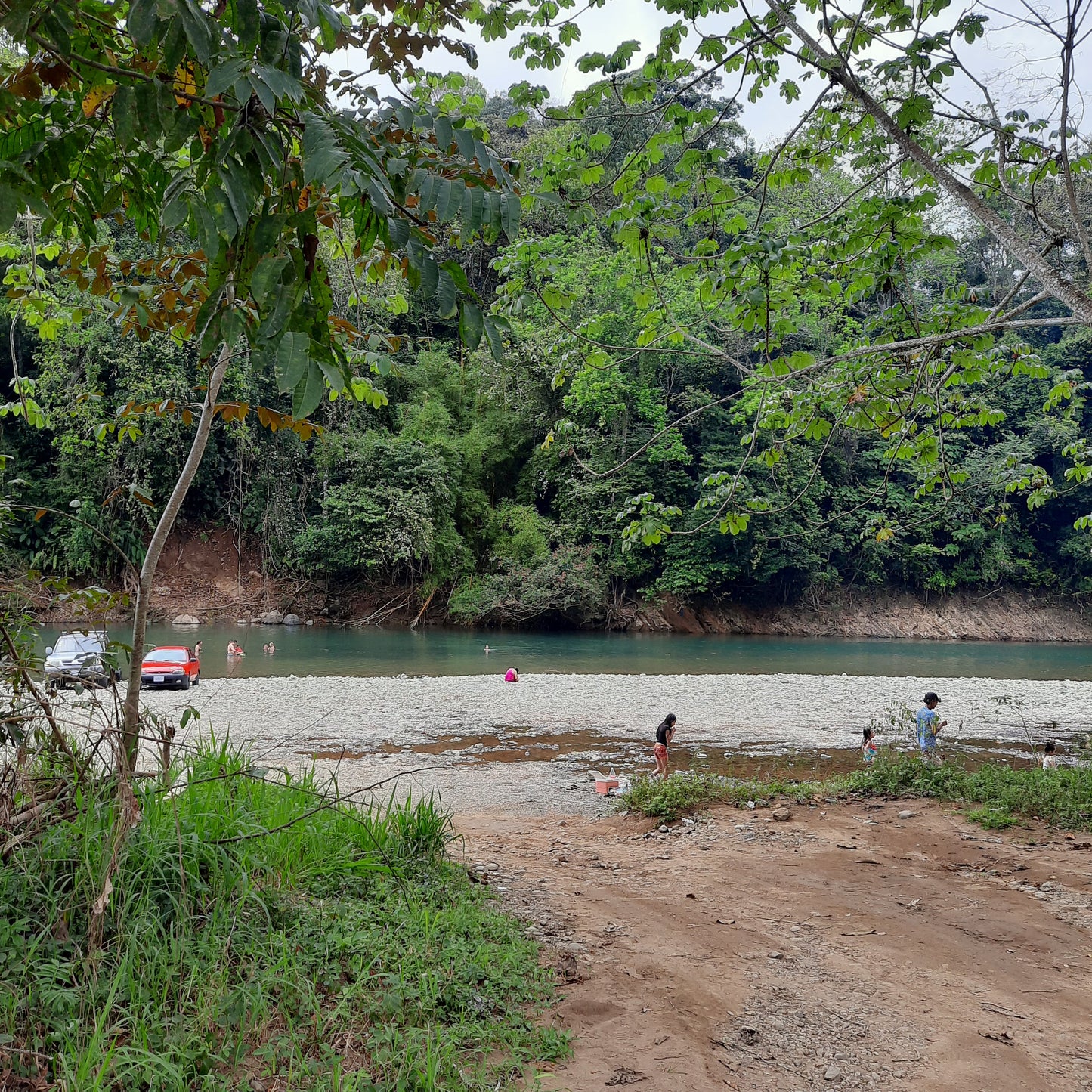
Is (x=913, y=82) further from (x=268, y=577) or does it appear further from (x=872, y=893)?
(x=268, y=577)

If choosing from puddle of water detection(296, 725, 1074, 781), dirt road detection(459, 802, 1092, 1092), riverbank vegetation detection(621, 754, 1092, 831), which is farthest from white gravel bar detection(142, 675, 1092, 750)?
dirt road detection(459, 802, 1092, 1092)

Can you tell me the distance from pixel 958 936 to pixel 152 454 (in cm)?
3197

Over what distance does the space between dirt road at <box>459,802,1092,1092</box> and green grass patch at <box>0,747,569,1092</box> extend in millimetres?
443

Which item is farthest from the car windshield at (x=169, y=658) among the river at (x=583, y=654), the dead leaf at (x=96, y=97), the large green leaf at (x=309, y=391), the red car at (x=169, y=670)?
the large green leaf at (x=309, y=391)

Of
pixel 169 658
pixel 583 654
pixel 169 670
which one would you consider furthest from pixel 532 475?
pixel 169 670

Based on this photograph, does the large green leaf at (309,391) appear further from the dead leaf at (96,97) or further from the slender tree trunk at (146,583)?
the slender tree trunk at (146,583)

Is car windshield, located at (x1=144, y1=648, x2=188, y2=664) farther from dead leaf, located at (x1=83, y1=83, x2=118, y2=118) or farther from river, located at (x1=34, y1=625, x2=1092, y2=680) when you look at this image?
dead leaf, located at (x1=83, y1=83, x2=118, y2=118)

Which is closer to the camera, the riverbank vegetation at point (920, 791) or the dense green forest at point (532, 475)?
the riverbank vegetation at point (920, 791)

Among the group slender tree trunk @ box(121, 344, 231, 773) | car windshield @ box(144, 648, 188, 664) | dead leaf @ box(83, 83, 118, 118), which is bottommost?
car windshield @ box(144, 648, 188, 664)

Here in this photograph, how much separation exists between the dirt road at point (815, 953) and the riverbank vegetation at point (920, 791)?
0.60m

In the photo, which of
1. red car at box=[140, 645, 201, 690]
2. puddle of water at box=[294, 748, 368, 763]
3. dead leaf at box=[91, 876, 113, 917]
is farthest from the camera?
red car at box=[140, 645, 201, 690]

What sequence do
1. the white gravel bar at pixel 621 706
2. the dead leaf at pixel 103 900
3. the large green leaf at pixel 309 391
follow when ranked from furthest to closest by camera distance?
the white gravel bar at pixel 621 706 < the dead leaf at pixel 103 900 < the large green leaf at pixel 309 391

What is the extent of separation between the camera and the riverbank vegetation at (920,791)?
7473 millimetres

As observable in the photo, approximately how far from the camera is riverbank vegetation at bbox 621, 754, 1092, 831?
7473 millimetres
